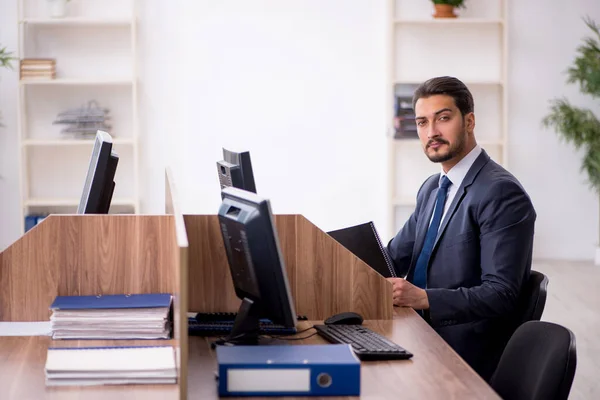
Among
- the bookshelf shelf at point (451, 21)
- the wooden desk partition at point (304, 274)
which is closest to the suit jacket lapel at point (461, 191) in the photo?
the wooden desk partition at point (304, 274)

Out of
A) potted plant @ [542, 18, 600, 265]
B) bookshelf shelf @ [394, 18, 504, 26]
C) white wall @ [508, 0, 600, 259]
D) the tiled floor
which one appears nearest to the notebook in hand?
the tiled floor

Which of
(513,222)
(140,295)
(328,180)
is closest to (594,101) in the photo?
(328,180)

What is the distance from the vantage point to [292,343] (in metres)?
2.29

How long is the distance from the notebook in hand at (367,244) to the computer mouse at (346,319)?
0.47m

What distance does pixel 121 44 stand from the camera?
7098 millimetres

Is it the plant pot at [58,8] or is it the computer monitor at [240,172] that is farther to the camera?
the plant pot at [58,8]

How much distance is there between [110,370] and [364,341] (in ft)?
2.11

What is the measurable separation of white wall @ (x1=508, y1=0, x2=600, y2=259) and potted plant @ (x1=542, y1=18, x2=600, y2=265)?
0.24 metres

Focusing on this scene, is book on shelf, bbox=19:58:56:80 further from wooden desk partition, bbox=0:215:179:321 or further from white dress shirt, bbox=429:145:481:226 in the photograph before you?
wooden desk partition, bbox=0:215:179:321

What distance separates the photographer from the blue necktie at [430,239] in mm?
3066

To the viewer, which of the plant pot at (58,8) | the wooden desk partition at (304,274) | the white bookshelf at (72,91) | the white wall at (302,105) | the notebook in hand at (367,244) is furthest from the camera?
the white wall at (302,105)

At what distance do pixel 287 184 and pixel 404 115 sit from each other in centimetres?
108

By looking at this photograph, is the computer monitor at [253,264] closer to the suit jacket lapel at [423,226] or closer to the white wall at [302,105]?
the suit jacket lapel at [423,226]

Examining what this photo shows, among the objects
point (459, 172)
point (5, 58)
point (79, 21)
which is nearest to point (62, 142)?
point (5, 58)
